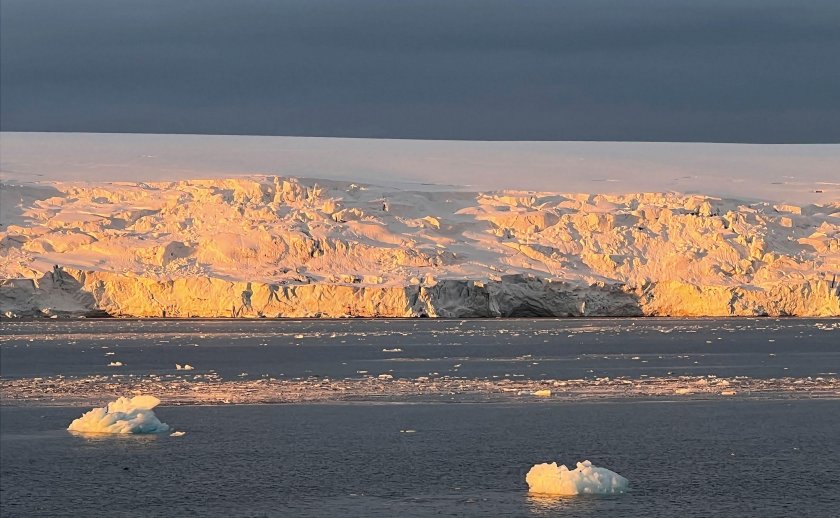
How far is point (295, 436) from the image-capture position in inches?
634

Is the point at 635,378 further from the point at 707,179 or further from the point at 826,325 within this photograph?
the point at 707,179

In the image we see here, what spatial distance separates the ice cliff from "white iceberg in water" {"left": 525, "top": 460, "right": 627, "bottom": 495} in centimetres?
3700

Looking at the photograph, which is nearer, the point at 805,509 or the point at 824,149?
the point at 805,509

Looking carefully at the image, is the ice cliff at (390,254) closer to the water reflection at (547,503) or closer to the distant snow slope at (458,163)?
the distant snow slope at (458,163)

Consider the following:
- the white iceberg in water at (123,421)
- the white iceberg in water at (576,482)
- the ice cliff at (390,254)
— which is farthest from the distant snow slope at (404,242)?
the white iceberg in water at (576,482)

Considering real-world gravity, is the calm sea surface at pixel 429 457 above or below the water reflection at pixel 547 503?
below

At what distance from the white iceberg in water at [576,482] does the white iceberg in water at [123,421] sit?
6.17 m

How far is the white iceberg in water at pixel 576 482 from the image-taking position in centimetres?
1187

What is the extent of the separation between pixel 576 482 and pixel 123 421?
7.04 m

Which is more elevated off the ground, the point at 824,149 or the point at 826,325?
the point at 824,149

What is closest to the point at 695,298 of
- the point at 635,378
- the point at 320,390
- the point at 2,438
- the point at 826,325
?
the point at 826,325

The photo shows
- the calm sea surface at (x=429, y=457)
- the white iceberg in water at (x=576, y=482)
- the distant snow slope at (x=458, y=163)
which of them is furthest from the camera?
the distant snow slope at (x=458, y=163)

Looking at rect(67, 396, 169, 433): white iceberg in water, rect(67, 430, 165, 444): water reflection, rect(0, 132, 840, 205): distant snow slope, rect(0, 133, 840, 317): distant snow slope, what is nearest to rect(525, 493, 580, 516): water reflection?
rect(67, 430, 165, 444): water reflection

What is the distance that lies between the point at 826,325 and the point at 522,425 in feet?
135
